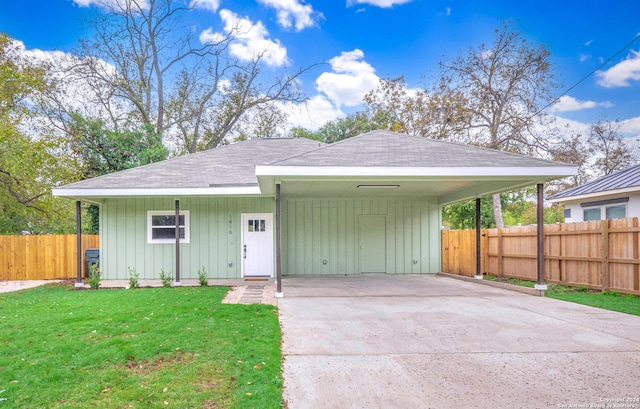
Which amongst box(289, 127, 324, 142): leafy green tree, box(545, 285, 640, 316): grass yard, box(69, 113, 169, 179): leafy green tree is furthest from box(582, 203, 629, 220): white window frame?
box(69, 113, 169, 179): leafy green tree

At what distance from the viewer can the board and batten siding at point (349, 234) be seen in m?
11.6

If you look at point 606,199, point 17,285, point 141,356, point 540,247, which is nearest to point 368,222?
point 540,247

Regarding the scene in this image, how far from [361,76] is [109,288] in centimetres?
1731

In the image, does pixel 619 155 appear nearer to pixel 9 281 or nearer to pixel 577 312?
pixel 577 312

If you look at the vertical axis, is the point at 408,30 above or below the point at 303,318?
above

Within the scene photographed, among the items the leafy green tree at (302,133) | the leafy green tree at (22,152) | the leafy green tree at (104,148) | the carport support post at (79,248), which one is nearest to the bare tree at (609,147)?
the leafy green tree at (302,133)

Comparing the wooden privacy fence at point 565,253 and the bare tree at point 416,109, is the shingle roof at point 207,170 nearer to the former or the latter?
the wooden privacy fence at point 565,253

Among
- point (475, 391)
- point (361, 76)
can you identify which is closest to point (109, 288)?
point (475, 391)

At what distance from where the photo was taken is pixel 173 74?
21.7m

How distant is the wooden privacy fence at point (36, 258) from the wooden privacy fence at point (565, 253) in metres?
11.5

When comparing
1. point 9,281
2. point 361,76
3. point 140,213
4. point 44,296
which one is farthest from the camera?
point 361,76

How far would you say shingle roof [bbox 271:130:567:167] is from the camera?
7.14m

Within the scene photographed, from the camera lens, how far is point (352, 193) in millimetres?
10805

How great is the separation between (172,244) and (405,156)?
21.6ft
